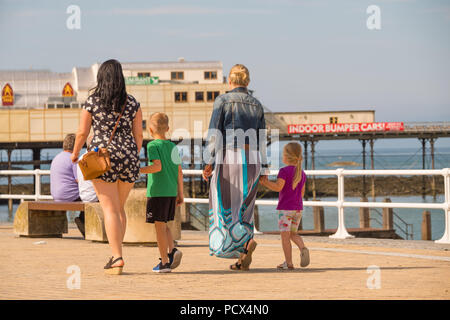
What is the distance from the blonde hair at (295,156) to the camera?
809cm

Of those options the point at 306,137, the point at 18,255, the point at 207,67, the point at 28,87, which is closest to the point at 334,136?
the point at 306,137

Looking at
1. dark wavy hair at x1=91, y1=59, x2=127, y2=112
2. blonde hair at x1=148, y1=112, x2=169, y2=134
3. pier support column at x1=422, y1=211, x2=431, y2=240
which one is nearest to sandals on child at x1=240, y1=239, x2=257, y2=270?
blonde hair at x1=148, y1=112, x2=169, y2=134

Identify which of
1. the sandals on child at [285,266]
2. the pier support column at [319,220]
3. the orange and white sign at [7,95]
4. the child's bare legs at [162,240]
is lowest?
the pier support column at [319,220]

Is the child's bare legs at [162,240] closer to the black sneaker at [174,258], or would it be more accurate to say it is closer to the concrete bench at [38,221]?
the black sneaker at [174,258]

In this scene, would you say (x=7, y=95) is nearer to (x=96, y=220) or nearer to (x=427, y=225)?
(x=427, y=225)

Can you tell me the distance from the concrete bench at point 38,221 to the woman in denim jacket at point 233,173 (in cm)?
463

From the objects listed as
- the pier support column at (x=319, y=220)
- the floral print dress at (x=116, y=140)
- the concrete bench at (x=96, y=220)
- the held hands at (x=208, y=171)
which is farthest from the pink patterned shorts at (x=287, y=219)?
the pier support column at (x=319, y=220)

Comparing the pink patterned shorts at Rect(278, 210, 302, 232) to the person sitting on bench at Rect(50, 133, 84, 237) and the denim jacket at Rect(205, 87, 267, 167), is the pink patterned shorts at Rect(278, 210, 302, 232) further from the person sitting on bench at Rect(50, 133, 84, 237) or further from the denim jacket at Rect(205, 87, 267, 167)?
the person sitting on bench at Rect(50, 133, 84, 237)

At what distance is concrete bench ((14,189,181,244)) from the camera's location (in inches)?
417

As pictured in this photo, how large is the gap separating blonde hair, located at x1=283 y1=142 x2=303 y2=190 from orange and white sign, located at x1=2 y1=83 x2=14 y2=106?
7390cm

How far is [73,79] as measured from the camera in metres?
85.8
